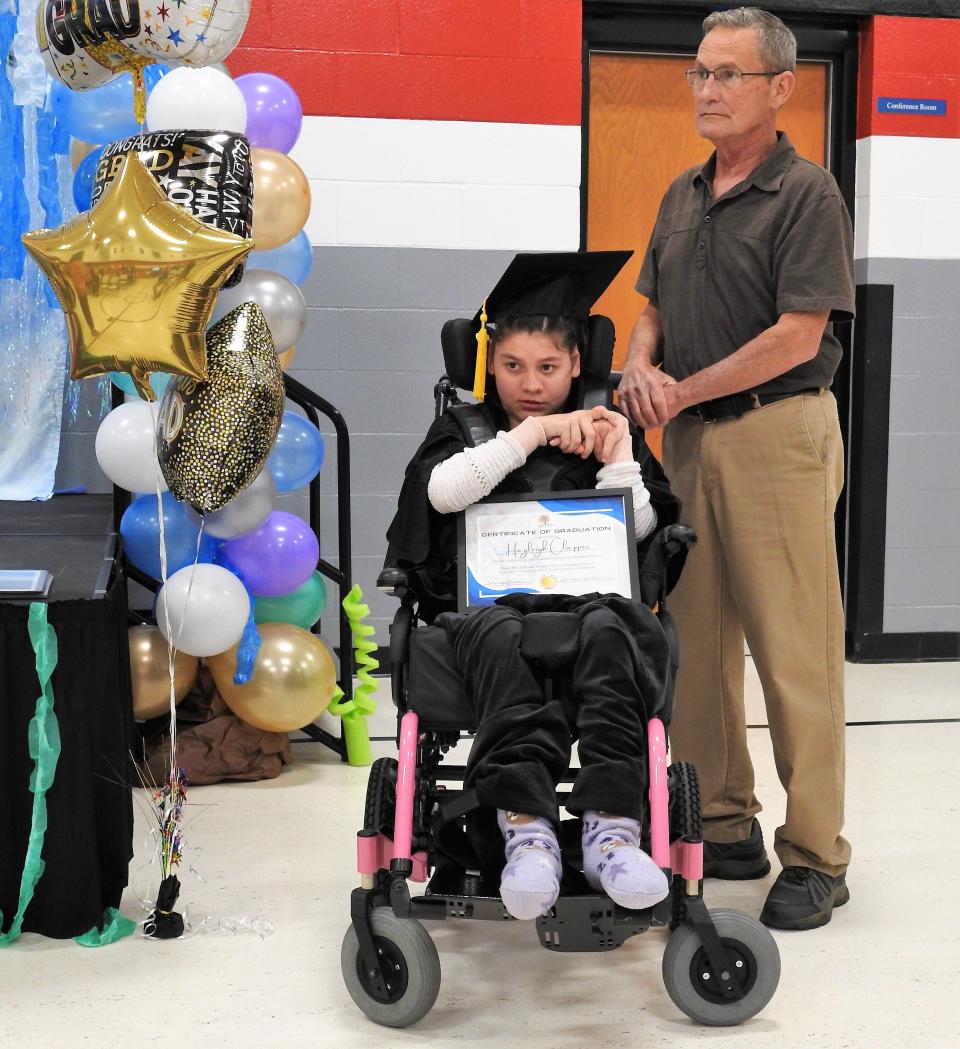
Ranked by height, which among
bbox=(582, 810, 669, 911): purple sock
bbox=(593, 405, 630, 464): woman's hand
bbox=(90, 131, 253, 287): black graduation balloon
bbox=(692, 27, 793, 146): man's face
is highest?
bbox=(692, 27, 793, 146): man's face

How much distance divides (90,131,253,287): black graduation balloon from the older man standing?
886mm

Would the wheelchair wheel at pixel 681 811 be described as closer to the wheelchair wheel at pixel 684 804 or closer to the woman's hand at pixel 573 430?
the wheelchair wheel at pixel 684 804

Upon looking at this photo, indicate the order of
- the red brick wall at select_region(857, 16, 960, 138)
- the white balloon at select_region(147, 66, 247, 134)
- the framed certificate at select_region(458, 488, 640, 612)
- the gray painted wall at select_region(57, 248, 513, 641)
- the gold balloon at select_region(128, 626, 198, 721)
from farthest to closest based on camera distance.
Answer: the red brick wall at select_region(857, 16, 960, 138), the gray painted wall at select_region(57, 248, 513, 641), the gold balloon at select_region(128, 626, 198, 721), the white balloon at select_region(147, 66, 247, 134), the framed certificate at select_region(458, 488, 640, 612)

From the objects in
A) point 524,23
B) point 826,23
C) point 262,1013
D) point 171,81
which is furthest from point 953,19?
point 262,1013

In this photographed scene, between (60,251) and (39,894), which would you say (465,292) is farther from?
(39,894)

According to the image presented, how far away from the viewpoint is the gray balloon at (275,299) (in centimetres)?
322

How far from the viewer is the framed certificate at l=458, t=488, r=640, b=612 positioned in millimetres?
2359

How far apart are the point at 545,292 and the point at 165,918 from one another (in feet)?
4.47

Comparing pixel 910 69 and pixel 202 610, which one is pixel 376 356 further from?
pixel 910 69

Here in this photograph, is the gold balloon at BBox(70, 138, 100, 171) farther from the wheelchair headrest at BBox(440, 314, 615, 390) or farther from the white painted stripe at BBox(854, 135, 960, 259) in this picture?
the white painted stripe at BBox(854, 135, 960, 259)

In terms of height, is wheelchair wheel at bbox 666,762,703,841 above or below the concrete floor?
above

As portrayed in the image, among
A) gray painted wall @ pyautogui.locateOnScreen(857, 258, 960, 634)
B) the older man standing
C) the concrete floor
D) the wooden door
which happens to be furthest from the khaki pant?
gray painted wall @ pyautogui.locateOnScreen(857, 258, 960, 634)

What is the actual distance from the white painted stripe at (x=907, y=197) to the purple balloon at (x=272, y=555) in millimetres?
2447

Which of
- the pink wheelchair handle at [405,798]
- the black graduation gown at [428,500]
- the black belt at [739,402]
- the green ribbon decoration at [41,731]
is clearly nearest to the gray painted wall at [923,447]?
the black belt at [739,402]
